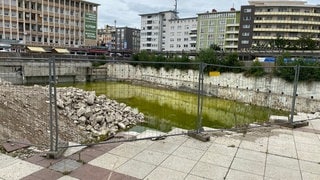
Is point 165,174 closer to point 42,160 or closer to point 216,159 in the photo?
point 216,159

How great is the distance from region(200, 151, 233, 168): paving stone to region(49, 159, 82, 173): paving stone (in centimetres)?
210

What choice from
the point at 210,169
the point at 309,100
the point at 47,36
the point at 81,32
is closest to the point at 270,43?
the point at 309,100

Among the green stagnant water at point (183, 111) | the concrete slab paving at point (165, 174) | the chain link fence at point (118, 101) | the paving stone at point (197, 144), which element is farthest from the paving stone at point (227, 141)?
the green stagnant water at point (183, 111)

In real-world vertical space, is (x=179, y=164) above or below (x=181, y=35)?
below

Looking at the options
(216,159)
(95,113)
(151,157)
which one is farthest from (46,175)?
(95,113)

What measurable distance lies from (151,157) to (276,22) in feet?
207

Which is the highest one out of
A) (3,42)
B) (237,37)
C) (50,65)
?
(237,37)

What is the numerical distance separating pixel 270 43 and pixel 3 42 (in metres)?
56.8

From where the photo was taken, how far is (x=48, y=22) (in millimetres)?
60812

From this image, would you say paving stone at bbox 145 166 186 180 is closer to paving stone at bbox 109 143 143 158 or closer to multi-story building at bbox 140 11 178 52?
paving stone at bbox 109 143 143 158

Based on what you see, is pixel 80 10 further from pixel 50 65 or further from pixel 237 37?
pixel 50 65

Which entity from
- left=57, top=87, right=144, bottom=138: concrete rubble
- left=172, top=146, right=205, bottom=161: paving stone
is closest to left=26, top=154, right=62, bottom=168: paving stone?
left=172, top=146, right=205, bottom=161: paving stone

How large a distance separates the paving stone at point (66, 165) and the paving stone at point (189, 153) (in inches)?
67.3

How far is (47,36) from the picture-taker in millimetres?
60938
